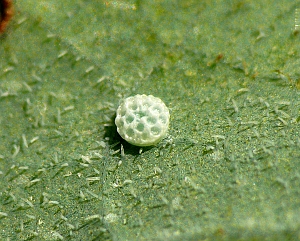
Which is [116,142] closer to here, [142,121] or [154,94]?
[142,121]

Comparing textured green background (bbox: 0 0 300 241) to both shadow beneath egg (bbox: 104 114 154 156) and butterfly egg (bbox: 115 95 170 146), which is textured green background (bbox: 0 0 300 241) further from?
butterfly egg (bbox: 115 95 170 146)

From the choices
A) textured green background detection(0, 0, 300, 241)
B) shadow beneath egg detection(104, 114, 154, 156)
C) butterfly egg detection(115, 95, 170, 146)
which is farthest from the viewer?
shadow beneath egg detection(104, 114, 154, 156)

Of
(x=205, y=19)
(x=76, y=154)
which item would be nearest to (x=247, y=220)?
(x=76, y=154)

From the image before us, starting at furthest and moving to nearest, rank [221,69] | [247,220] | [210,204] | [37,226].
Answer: [221,69] → [37,226] → [210,204] → [247,220]

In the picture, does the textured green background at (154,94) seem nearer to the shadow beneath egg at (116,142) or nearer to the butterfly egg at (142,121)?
the shadow beneath egg at (116,142)

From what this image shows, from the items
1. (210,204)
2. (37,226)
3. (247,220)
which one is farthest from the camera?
(37,226)

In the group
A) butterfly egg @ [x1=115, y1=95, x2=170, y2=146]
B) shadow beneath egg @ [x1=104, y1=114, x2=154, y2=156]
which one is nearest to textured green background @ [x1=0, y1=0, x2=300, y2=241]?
shadow beneath egg @ [x1=104, y1=114, x2=154, y2=156]

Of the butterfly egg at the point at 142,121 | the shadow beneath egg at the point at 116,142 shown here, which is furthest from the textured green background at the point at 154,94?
the butterfly egg at the point at 142,121

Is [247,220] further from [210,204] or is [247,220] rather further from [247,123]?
[247,123]
